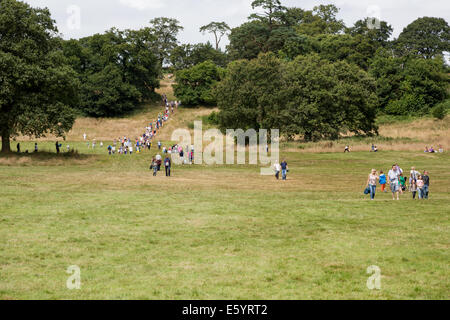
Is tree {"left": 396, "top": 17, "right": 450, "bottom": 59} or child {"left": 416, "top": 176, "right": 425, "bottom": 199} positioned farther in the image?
tree {"left": 396, "top": 17, "right": 450, "bottom": 59}

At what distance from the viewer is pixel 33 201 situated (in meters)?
23.7

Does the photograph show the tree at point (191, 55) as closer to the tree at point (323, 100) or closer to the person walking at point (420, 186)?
the tree at point (323, 100)

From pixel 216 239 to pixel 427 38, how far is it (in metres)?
113

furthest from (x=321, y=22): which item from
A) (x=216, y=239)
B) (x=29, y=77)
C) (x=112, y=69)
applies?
(x=216, y=239)

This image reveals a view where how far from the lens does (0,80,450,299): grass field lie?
11.3 metres

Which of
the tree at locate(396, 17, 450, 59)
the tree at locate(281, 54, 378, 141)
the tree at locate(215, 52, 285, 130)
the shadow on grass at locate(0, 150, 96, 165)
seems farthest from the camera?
the tree at locate(396, 17, 450, 59)

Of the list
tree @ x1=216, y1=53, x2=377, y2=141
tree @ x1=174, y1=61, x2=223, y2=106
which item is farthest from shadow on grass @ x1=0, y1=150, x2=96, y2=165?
tree @ x1=174, y1=61, x2=223, y2=106

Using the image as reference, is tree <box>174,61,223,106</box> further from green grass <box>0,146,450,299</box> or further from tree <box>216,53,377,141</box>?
green grass <box>0,146,450,299</box>

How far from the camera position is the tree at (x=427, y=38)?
11119 cm

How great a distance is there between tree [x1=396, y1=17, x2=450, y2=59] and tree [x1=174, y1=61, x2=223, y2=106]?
46.3m

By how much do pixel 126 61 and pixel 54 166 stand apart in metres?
60.0

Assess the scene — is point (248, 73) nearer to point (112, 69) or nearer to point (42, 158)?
point (42, 158)

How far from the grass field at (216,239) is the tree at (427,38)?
8798cm

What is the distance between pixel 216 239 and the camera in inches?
644
